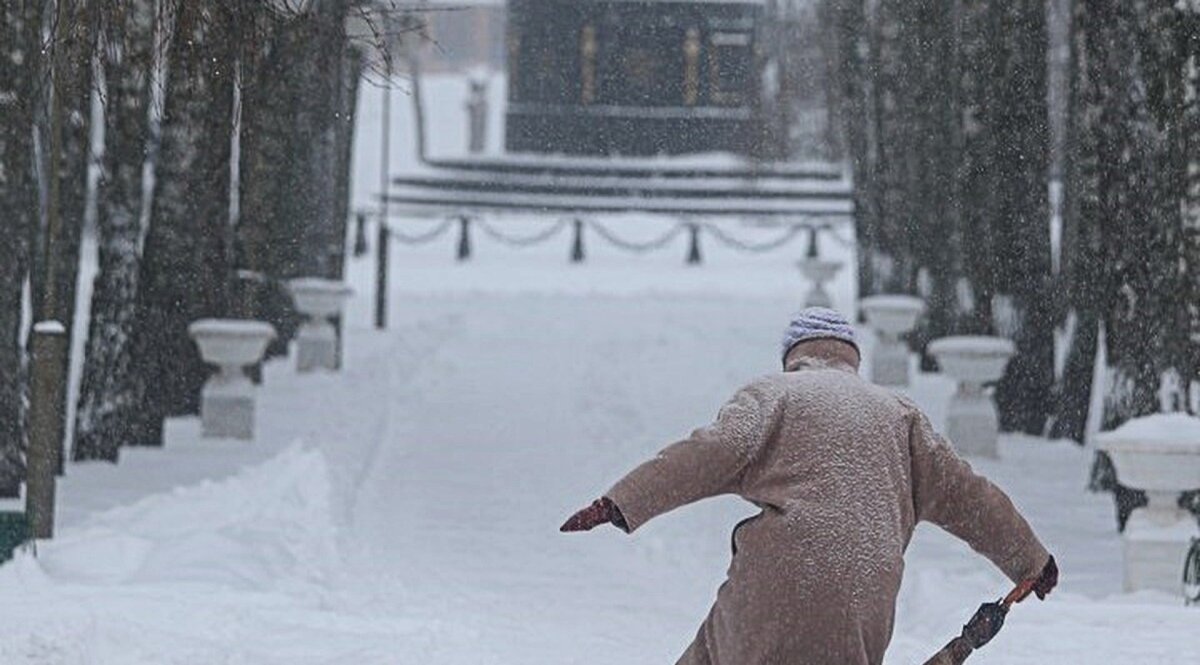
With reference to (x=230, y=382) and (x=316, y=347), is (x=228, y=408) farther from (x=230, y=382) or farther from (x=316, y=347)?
(x=316, y=347)

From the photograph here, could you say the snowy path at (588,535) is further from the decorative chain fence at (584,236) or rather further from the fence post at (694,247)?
the decorative chain fence at (584,236)

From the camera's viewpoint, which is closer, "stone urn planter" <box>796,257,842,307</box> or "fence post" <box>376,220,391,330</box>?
"fence post" <box>376,220,391,330</box>

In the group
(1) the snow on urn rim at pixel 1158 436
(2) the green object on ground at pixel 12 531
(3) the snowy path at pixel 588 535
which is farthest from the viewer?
(1) the snow on urn rim at pixel 1158 436

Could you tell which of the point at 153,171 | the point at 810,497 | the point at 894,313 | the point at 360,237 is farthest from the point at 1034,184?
the point at 360,237

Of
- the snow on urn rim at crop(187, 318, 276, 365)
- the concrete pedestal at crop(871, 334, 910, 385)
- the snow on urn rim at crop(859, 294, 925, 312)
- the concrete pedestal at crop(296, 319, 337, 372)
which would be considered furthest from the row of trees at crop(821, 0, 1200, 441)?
the snow on urn rim at crop(187, 318, 276, 365)

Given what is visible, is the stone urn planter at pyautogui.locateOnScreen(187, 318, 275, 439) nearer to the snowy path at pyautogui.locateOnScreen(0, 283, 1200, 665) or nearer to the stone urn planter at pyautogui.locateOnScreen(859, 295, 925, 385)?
the snowy path at pyautogui.locateOnScreen(0, 283, 1200, 665)

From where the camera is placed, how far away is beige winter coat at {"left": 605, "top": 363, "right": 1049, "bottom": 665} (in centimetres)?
565

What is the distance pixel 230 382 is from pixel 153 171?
1.68m

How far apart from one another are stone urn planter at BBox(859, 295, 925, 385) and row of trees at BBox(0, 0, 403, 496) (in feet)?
17.5

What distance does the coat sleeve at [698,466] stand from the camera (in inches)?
225

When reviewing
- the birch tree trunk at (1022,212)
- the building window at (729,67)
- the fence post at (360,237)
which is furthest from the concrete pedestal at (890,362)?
the building window at (729,67)

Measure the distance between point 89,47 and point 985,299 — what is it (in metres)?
11.2

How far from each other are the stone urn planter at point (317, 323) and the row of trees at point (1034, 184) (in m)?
5.67

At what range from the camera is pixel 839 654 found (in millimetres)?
Answer: 5637
